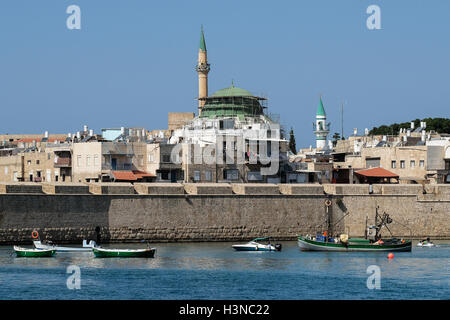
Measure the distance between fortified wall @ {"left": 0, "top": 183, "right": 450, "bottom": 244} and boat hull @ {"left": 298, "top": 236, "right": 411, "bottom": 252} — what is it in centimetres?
609

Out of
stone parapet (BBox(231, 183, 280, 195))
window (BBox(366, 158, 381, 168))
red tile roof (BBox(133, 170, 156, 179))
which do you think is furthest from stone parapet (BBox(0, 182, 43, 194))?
window (BBox(366, 158, 381, 168))

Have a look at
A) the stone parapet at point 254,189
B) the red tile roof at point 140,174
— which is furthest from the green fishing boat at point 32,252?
the red tile roof at point 140,174

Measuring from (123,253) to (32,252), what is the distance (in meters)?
4.92

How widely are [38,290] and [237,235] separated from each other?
25712 millimetres

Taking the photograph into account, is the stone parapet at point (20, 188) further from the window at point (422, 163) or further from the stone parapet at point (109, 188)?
the window at point (422, 163)

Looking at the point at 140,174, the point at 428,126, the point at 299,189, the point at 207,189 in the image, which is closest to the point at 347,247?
the point at 299,189

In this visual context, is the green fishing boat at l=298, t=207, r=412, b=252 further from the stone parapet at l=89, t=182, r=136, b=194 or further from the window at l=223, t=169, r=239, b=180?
the window at l=223, t=169, r=239, b=180

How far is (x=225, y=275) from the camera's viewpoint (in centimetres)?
4969

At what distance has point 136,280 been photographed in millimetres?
47625

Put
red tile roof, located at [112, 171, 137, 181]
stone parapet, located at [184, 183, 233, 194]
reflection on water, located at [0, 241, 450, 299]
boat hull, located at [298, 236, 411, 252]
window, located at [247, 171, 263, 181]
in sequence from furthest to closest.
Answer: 1. window, located at [247, 171, 263, 181]
2. red tile roof, located at [112, 171, 137, 181]
3. stone parapet, located at [184, 183, 233, 194]
4. boat hull, located at [298, 236, 411, 252]
5. reflection on water, located at [0, 241, 450, 299]

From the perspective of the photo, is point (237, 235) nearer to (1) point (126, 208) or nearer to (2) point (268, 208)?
(2) point (268, 208)

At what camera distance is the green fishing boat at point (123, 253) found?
185ft

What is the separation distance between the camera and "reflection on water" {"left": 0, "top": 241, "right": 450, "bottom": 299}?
43.9 metres

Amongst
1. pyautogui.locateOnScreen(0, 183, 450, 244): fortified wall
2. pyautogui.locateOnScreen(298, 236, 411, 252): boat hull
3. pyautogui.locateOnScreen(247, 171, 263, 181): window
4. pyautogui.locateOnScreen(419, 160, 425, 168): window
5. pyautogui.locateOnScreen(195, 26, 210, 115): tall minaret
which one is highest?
pyautogui.locateOnScreen(195, 26, 210, 115): tall minaret
